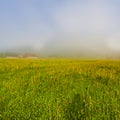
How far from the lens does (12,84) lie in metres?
11.9

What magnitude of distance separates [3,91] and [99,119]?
14.1 feet

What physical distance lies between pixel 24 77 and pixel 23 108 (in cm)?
433

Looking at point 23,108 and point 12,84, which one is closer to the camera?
point 23,108

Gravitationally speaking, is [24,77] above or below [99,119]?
above

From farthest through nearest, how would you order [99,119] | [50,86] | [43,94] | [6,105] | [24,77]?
1. [24,77]
2. [50,86]
3. [43,94]
4. [6,105]
5. [99,119]

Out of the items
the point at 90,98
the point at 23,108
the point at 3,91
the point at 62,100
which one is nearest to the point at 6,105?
the point at 23,108

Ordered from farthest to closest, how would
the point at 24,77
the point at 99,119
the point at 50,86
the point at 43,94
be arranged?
the point at 24,77 < the point at 50,86 < the point at 43,94 < the point at 99,119

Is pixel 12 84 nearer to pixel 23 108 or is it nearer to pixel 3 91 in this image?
pixel 3 91

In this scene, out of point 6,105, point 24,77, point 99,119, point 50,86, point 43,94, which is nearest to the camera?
point 99,119

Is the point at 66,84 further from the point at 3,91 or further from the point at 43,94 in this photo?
the point at 3,91

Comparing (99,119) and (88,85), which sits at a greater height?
(88,85)

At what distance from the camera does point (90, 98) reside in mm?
9781

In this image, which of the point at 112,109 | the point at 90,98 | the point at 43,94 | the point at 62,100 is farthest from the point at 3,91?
the point at 112,109

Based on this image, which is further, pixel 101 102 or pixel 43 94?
pixel 43 94
